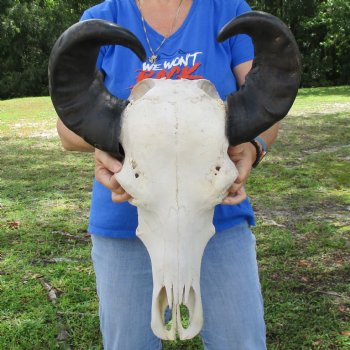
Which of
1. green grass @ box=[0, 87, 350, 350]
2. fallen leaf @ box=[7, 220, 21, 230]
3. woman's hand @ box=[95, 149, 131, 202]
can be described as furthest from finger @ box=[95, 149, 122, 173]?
fallen leaf @ box=[7, 220, 21, 230]

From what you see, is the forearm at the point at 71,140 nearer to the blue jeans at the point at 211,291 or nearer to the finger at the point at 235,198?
the blue jeans at the point at 211,291

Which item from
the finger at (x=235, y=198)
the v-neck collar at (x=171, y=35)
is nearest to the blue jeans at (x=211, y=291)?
the finger at (x=235, y=198)

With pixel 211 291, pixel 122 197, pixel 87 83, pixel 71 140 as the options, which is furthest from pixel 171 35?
pixel 211 291

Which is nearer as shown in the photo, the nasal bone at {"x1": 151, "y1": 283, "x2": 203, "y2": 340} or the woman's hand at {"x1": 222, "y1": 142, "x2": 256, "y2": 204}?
the nasal bone at {"x1": 151, "y1": 283, "x2": 203, "y2": 340}

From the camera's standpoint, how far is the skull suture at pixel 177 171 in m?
1.88

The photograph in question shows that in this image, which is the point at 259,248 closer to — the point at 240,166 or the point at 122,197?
the point at 240,166

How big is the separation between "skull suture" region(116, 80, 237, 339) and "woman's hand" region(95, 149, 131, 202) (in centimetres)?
5

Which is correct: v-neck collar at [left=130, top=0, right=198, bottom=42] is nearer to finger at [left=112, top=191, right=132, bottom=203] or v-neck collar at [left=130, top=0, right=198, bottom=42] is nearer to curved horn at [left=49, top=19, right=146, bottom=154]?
curved horn at [left=49, top=19, right=146, bottom=154]

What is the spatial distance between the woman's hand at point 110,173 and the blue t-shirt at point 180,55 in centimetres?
24

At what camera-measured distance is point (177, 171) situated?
6.27 ft

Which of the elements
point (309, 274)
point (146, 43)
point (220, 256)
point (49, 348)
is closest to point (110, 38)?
point (146, 43)

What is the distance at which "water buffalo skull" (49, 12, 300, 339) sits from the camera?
6.15 feet

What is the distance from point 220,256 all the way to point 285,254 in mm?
2834

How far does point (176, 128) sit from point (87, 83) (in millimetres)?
361
